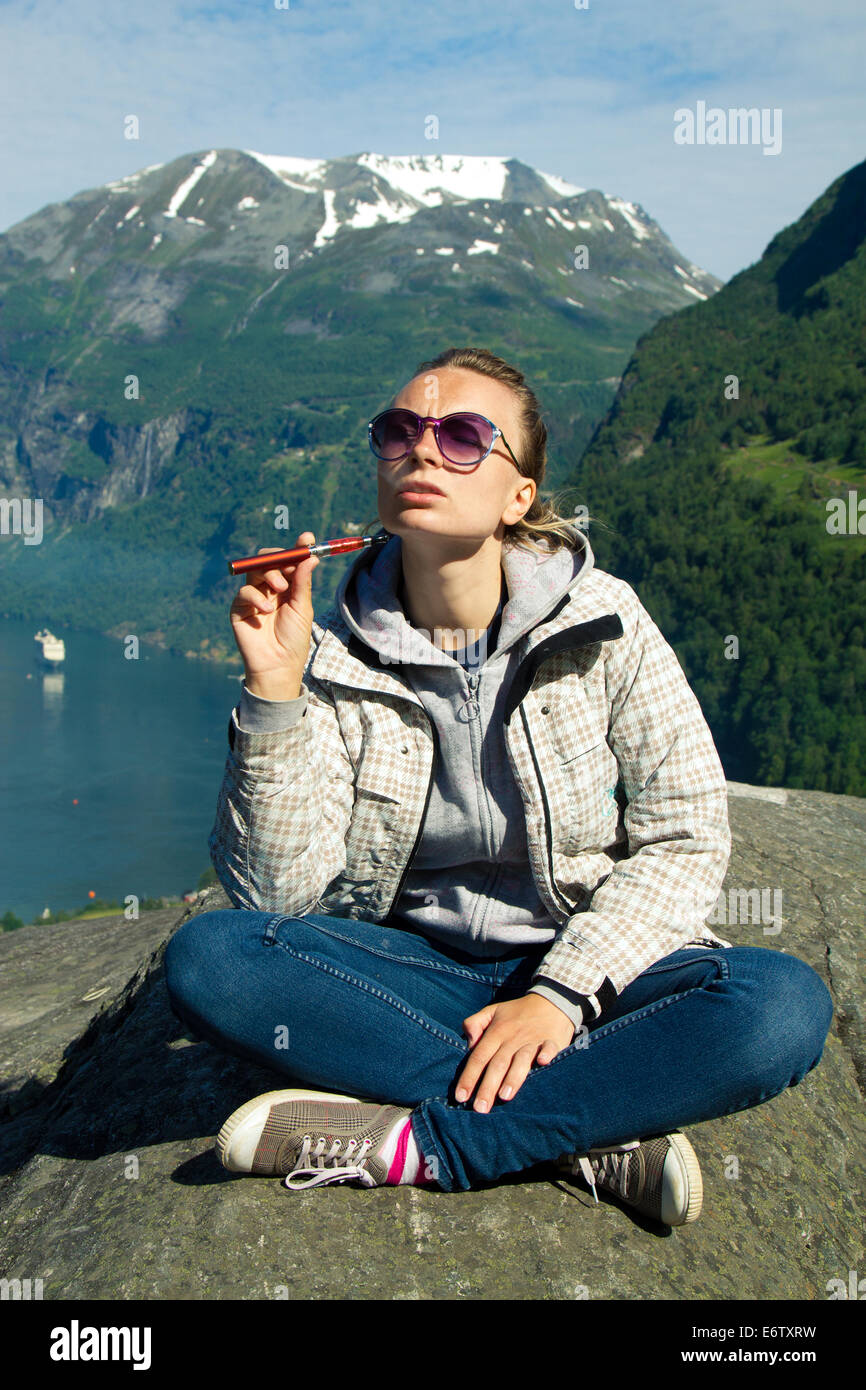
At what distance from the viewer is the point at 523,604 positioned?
3156 mm

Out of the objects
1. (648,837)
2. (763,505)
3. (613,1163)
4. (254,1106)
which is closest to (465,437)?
(648,837)

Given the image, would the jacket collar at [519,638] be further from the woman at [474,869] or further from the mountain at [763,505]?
the mountain at [763,505]

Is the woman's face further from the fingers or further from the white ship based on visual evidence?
the white ship

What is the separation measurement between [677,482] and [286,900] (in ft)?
333

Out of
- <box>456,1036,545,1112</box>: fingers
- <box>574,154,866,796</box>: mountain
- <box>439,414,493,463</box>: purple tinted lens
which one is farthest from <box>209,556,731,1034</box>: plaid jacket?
<box>574,154,866,796</box>: mountain

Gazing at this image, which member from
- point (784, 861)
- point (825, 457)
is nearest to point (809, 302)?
point (825, 457)

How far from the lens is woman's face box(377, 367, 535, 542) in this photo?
120 inches

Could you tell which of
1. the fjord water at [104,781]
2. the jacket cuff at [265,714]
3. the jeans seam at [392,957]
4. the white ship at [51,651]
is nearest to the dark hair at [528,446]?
the jacket cuff at [265,714]

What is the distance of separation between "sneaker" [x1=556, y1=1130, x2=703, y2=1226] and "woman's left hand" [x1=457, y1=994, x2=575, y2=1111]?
0.30m

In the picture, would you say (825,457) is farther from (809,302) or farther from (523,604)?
(523,604)

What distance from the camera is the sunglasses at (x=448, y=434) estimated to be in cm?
307

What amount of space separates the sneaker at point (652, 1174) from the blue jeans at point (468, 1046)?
0.06m

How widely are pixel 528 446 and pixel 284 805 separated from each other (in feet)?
4.29

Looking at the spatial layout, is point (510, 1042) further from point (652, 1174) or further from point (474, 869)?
point (474, 869)
